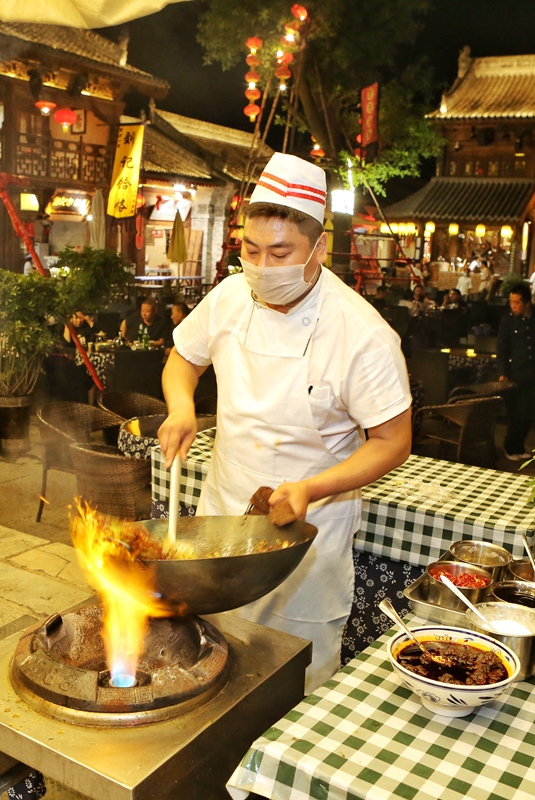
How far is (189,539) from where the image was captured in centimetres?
219

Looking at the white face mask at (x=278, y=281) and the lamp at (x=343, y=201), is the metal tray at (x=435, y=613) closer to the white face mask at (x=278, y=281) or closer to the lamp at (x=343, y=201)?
the white face mask at (x=278, y=281)

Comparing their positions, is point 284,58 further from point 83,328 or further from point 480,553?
point 480,553

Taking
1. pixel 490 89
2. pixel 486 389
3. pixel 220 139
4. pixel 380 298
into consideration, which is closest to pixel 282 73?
pixel 380 298

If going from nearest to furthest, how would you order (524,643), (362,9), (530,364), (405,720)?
(405,720) < (524,643) < (530,364) < (362,9)

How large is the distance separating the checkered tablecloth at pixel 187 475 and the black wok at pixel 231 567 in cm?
149

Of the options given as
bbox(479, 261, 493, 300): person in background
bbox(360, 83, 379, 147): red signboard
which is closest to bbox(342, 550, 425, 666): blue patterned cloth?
bbox(360, 83, 379, 147): red signboard

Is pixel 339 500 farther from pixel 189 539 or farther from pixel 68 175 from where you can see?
pixel 68 175

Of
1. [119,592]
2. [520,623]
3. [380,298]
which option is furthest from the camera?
[380,298]

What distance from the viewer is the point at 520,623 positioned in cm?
203

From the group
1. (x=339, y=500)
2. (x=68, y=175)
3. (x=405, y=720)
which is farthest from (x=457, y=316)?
(x=405, y=720)

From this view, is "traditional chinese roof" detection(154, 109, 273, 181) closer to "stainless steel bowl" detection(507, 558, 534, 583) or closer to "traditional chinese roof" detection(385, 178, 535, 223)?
"traditional chinese roof" detection(385, 178, 535, 223)

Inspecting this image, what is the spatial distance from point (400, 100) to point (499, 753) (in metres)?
24.2

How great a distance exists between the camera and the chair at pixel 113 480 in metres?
4.67

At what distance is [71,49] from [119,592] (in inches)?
554
